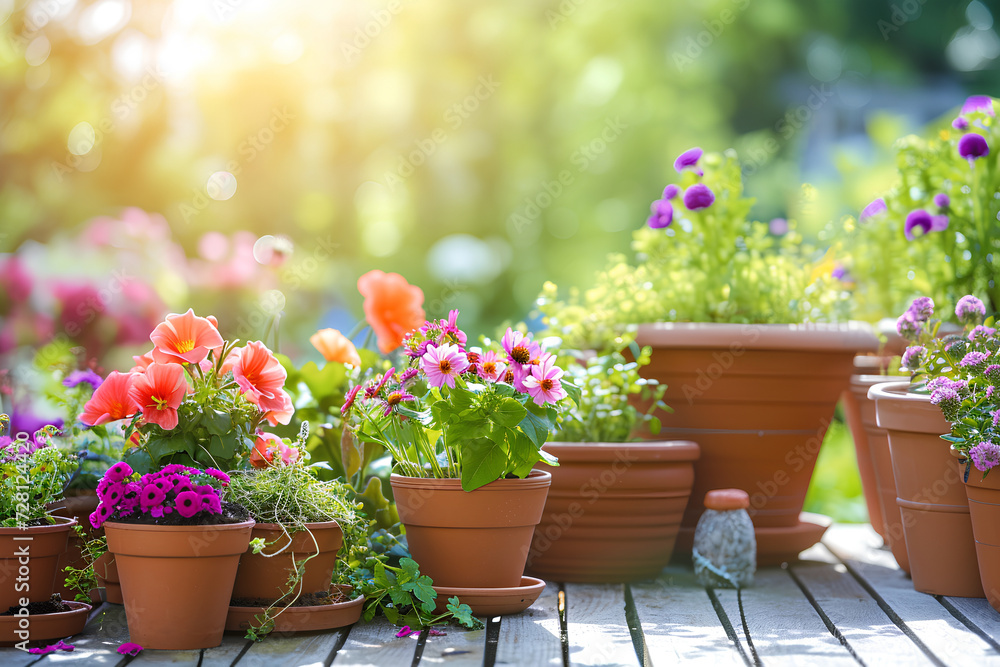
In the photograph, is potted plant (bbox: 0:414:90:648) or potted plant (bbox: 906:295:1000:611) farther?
potted plant (bbox: 906:295:1000:611)

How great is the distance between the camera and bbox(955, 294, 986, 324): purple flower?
7.18ft

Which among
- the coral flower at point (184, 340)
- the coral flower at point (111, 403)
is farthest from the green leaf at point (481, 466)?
the coral flower at point (111, 403)

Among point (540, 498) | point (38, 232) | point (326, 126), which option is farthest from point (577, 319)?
point (326, 126)

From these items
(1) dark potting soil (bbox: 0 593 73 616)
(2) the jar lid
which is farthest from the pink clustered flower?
(2) the jar lid

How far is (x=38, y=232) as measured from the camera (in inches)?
153

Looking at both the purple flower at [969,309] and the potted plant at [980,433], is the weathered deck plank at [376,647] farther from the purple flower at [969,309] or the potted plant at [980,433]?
the purple flower at [969,309]

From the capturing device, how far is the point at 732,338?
2451 mm

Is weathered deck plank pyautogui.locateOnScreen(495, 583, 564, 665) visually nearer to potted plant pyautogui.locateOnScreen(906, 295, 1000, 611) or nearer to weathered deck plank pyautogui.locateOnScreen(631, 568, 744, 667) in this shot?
weathered deck plank pyautogui.locateOnScreen(631, 568, 744, 667)

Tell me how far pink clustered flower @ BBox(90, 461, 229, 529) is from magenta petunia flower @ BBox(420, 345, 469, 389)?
18.5 inches

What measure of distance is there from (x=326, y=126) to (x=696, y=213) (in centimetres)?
300

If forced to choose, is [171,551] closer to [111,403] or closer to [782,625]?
[111,403]

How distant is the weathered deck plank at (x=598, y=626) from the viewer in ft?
5.36

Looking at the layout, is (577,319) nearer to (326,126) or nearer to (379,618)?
(379,618)

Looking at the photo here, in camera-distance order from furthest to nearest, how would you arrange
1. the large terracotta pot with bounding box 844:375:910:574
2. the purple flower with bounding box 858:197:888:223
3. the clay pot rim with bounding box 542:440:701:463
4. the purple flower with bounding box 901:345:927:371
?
the purple flower with bounding box 858:197:888:223 < the large terracotta pot with bounding box 844:375:910:574 < the clay pot rim with bounding box 542:440:701:463 < the purple flower with bounding box 901:345:927:371
